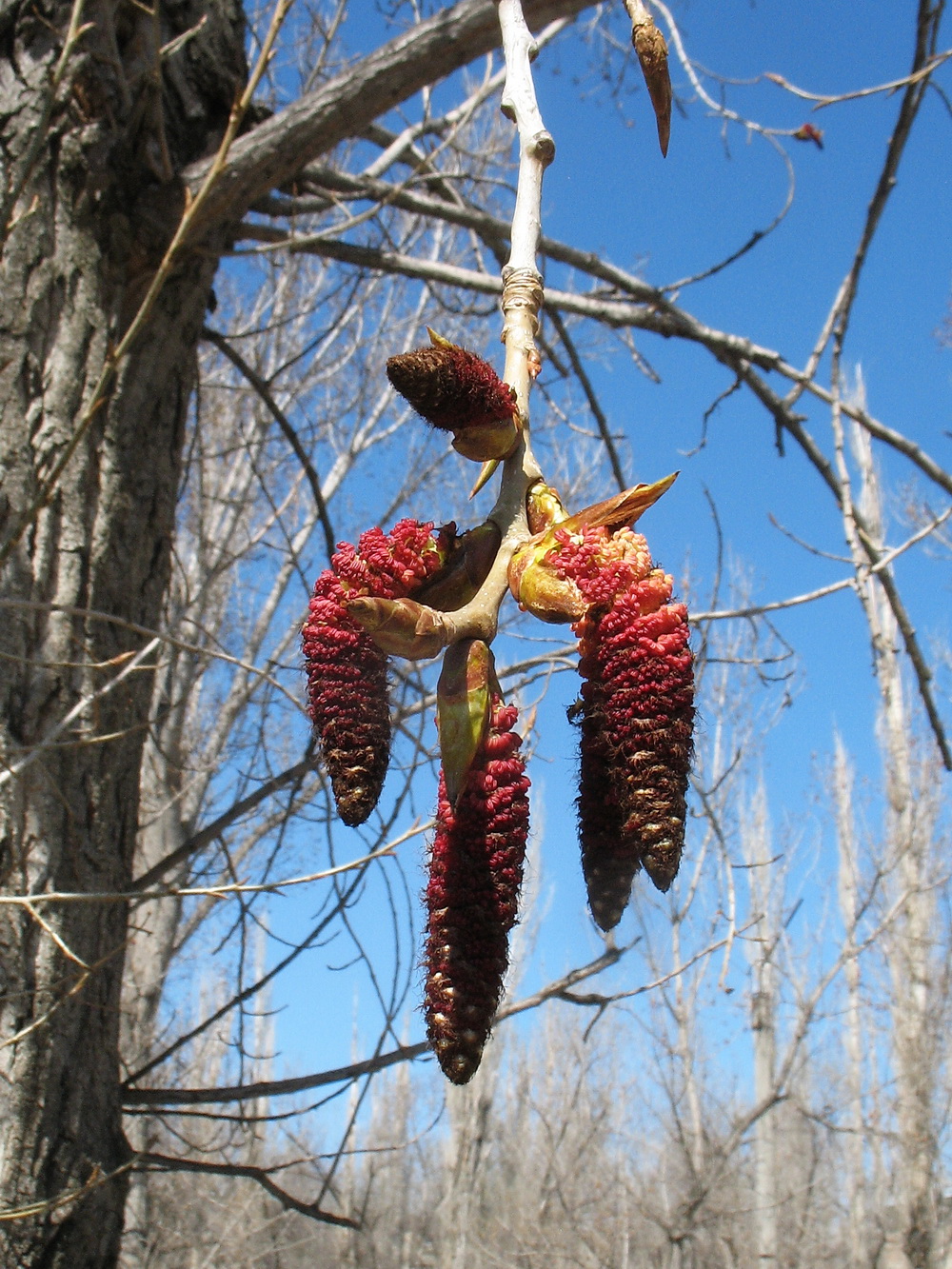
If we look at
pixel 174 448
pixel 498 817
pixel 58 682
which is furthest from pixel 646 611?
pixel 174 448

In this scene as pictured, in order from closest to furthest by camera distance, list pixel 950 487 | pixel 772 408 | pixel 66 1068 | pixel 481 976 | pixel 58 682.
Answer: pixel 481 976 < pixel 66 1068 < pixel 58 682 < pixel 950 487 < pixel 772 408

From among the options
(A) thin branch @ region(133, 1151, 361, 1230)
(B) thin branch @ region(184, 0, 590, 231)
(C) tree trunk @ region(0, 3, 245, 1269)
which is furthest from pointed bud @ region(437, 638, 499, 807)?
(B) thin branch @ region(184, 0, 590, 231)

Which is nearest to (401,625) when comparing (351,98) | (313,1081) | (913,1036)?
(313,1081)

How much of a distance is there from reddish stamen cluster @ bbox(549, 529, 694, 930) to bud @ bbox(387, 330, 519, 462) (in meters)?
0.15

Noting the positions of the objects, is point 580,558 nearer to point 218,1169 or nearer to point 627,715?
point 627,715

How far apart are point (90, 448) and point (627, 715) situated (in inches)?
68.8

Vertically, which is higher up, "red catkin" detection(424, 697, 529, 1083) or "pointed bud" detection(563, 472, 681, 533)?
"pointed bud" detection(563, 472, 681, 533)

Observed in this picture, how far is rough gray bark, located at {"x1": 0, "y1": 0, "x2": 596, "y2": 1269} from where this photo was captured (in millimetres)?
1842

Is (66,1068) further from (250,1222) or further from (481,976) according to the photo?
(250,1222)

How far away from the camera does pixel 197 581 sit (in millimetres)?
8773

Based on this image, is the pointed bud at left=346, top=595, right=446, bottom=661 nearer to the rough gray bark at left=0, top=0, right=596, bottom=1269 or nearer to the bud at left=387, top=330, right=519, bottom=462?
the bud at left=387, top=330, right=519, bottom=462

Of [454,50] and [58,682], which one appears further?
[454,50]

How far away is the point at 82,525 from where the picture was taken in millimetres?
2152

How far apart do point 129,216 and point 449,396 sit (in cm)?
183
